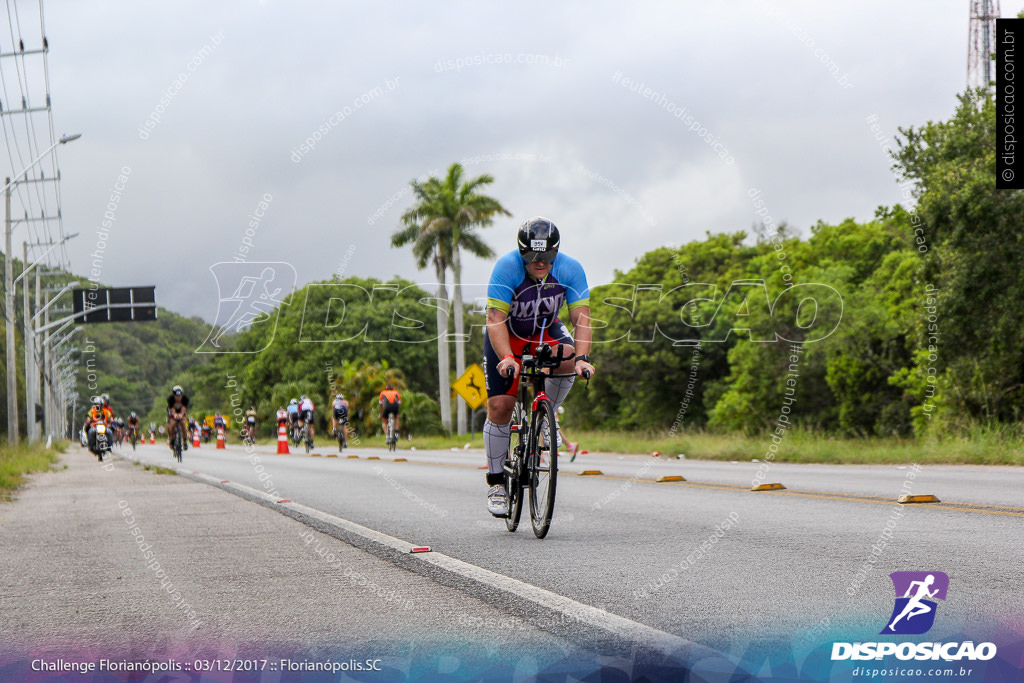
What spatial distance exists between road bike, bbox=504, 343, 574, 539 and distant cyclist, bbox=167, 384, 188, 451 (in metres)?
17.2

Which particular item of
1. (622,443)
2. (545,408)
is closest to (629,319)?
(622,443)

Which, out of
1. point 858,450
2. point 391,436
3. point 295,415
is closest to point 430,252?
point 295,415

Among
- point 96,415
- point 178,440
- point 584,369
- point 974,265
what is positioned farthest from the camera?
point 178,440

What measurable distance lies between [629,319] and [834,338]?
15.6 metres

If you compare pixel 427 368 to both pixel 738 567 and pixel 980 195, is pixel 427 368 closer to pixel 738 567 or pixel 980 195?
pixel 980 195

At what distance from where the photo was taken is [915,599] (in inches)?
177

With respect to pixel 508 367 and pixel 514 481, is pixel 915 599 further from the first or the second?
pixel 514 481

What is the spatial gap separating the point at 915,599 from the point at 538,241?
328 centimetres

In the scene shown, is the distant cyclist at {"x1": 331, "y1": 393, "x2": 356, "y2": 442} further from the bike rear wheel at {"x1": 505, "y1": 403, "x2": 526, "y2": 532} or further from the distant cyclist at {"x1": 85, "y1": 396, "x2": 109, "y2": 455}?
the bike rear wheel at {"x1": 505, "y1": 403, "x2": 526, "y2": 532}

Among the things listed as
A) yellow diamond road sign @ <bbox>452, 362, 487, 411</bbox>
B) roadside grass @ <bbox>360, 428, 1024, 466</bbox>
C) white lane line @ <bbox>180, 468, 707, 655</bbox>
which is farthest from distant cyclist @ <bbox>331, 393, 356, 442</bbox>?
white lane line @ <bbox>180, 468, 707, 655</bbox>

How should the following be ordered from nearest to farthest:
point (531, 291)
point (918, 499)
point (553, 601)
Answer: point (553, 601)
point (531, 291)
point (918, 499)

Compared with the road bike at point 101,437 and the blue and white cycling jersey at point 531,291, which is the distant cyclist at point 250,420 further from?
the blue and white cycling jersey at point 531,291

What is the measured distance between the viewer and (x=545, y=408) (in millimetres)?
6824

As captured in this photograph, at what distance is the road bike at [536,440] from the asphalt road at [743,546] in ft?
0.96
